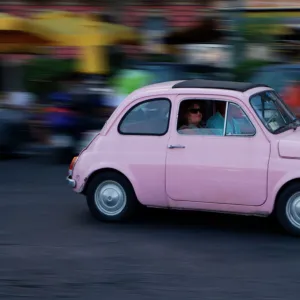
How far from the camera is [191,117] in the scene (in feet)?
28.6

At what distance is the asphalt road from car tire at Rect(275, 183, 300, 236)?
0.15m

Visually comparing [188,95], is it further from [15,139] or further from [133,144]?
Answer: [15,139]

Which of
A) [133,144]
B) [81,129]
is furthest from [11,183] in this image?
[133,144]

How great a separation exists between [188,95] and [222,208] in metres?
1.24

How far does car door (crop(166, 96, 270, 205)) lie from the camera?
8281mm

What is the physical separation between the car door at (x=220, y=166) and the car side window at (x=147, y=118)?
228mm

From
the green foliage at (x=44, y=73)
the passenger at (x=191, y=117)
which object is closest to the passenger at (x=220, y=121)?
the passenger at (x=191, y=117)

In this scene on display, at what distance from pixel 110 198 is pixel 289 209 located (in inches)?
77.7

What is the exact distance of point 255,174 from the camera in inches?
325

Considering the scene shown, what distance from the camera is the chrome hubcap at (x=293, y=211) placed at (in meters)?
8.27

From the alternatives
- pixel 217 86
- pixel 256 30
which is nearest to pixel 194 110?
pixel 217 86

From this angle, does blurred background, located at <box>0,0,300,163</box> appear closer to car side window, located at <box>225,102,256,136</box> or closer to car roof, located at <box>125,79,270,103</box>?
car roof, located at <box>125,79,270,103</box>

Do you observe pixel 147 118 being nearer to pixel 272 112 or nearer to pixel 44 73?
pixel 272 112

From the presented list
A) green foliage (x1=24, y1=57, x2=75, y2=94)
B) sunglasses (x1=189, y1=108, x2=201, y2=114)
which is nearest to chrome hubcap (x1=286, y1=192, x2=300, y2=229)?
sunglasses (x1=189, y1=108, x2=201, y2=114)
